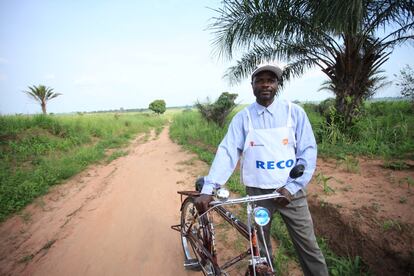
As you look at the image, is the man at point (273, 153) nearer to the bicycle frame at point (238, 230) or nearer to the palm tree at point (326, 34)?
the bicycle frame at point (238, 230)

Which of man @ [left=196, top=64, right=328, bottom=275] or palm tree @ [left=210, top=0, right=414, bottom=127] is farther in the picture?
palm tree @ [left=210, top=0, right=414, bottom=127]

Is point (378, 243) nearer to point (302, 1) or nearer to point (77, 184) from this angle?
point (302, 1)

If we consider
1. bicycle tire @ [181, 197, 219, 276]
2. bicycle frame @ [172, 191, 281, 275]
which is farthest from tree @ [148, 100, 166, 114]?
bicycle frame @ [172, 191, 281, 275]

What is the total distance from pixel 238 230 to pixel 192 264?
993 mm

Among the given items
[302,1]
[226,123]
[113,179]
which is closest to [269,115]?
[302,1]

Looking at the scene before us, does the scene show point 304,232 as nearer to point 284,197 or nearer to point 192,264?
point 284,197

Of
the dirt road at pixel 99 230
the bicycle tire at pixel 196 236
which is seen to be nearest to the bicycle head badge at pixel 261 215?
the bicycle tire at pixel 196 236

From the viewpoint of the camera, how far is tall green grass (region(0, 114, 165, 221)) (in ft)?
15.6

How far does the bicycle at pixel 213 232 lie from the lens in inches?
57.9

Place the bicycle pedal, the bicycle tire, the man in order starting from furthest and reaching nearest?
the bicycle pedal
the bicycle tire
the man

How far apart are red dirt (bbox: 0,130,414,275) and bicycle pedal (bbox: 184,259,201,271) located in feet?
0.29

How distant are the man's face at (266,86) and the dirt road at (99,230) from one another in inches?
83.6

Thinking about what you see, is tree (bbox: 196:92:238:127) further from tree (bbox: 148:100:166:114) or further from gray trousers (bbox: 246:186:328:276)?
tree (bbox: 148:100:166:114)

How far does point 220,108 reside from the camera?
1181cm
